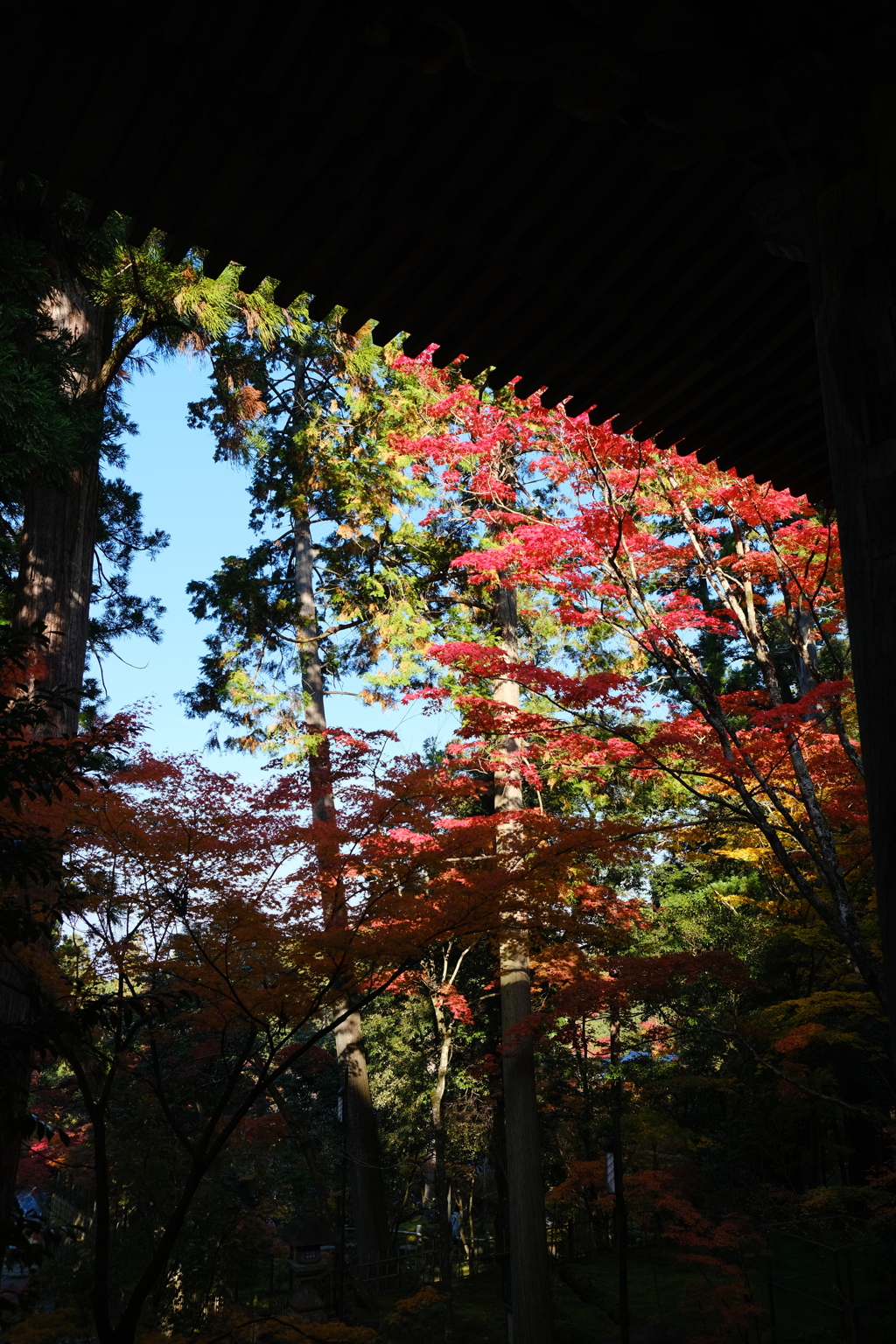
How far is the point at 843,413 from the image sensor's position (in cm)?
151

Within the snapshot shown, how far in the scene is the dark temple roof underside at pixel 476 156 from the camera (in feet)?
5.15

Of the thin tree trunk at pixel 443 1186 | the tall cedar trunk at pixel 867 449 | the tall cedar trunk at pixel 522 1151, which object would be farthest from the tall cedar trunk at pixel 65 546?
the tall cedar trunk at pixel 867 449

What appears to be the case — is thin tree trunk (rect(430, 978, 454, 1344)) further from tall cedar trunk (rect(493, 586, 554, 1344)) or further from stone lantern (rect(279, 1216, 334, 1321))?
stone lantern (rect(279, 1216, 334, 1321))

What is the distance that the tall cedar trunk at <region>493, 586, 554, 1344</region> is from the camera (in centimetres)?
970

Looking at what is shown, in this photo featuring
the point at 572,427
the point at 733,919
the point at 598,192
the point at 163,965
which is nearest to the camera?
the point at 598,192

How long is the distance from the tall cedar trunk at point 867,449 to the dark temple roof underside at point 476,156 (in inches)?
7.9

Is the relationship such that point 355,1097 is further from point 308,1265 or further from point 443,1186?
point 308,1265

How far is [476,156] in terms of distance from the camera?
1918mm

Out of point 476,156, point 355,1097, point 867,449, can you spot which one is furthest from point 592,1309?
point 476,156

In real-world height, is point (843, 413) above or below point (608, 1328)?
above

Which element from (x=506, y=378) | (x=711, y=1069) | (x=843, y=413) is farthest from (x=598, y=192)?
(x=711, y=1069)

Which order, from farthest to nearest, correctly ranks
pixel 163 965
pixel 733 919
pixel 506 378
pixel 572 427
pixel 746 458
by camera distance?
pixel 733 919, pixel 572 427, pixel 163 965, pixel 746 458, pixel 506 378

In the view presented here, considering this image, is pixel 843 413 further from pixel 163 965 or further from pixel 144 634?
pixel 144 634

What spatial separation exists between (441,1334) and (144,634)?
993 centimetres
